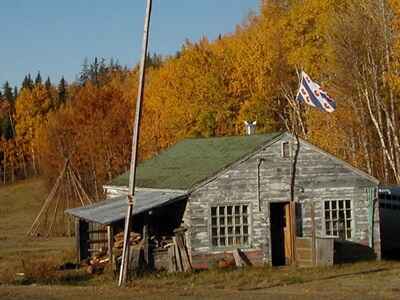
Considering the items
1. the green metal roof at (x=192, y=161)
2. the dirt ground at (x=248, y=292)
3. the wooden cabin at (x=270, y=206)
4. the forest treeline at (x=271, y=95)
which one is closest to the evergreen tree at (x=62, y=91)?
the forest treeline at (x=271, y=95)

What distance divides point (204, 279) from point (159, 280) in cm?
142

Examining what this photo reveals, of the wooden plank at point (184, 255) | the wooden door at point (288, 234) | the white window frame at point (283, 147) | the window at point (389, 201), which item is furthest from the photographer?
the window at point (389, 201)

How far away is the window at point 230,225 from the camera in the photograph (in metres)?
26.1

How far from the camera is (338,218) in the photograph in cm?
2748

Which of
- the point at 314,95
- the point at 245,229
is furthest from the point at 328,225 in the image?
the point at 314,95

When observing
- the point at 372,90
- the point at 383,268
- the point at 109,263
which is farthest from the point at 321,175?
the point at 372,90

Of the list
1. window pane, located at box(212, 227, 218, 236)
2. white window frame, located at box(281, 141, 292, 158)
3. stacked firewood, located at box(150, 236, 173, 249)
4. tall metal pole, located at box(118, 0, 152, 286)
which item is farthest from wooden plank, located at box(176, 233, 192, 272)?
white window frame, located at box(281, 141, 292, 158)

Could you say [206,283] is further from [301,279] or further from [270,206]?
[270,206]

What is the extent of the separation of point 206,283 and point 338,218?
23.1 ft

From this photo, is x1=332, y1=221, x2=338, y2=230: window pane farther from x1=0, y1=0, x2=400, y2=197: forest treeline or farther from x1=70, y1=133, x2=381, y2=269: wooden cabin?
x1=0, y1=0, x2=400, y2=197: forest treeline

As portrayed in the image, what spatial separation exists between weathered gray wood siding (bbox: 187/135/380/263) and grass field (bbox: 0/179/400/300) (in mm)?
1367

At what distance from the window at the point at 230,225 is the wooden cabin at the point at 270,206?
3 centimetres

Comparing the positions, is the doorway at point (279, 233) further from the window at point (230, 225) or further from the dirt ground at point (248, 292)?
the dirt ground at point (248, 292)

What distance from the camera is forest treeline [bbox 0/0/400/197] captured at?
40.4m
